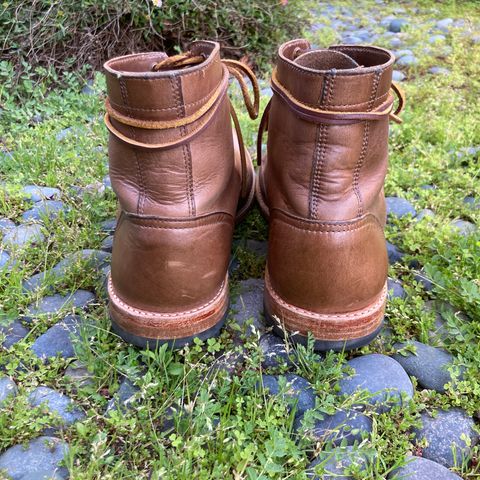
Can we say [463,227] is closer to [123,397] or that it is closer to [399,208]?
[399,208]

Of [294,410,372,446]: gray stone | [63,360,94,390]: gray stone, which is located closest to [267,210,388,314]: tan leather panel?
[294,410,372,446]: gray stone

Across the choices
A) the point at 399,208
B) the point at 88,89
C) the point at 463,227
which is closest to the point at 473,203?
the point at 463,227

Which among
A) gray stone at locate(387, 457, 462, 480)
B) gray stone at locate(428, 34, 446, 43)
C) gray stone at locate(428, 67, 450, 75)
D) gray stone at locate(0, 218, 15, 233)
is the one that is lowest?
gray stone at locate(387, 457, 462, 480)

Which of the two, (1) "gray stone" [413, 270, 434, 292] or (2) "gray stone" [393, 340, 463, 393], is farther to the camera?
(1) "gray stone" [413, 270, 434, 292]

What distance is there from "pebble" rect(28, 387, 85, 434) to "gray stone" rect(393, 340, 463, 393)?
0.97m

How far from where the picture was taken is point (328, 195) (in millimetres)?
1432

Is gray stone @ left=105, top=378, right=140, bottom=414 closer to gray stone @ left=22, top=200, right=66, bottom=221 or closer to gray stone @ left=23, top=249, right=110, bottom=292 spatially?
gray stone @ left=23, top=249, right=110, bottom=292

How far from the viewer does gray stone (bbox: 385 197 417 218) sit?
2.29 metres

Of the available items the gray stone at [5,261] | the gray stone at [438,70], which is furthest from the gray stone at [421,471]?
the gray stone at [438,70]

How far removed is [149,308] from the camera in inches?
59.4

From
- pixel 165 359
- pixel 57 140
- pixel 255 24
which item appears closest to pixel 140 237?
pixel 165 359

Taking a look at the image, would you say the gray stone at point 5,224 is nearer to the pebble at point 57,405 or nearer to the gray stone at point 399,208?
the pebble at point 57,405

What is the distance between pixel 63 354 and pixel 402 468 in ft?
3.37

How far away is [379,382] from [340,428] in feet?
0.64
